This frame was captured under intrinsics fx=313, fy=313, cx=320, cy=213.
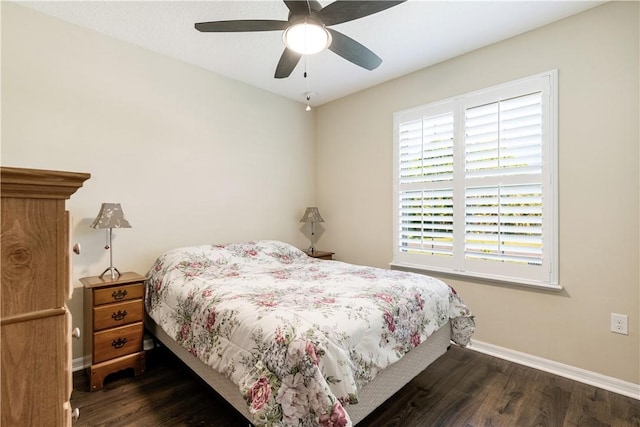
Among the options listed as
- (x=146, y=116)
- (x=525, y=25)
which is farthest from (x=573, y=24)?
(x=146, y=116)

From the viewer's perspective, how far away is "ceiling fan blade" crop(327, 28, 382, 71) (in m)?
1.93

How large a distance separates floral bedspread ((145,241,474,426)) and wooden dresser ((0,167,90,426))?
0.78 m

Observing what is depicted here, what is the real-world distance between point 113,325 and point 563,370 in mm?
3393

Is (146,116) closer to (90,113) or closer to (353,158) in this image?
(90,113)

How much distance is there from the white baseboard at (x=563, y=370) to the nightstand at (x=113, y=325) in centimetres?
285

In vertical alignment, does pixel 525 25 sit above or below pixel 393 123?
above

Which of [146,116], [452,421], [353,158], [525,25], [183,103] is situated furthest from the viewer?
[353,158]

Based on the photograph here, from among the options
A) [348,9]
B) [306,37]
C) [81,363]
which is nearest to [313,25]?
[306,37]

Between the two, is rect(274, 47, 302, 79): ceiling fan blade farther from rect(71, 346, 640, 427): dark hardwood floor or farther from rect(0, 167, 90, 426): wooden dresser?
rect(71, 346, 640, 427): dark hardwood floor

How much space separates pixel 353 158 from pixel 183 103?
6.48ft

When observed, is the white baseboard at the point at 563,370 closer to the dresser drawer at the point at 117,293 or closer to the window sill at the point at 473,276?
the window sill at the point at 473,276

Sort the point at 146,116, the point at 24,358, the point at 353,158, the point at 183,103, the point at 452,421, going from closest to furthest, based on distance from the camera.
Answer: the point at 24,358 → the point at 452,421 → the point at 146,116 → the point at 183,103 → the point at 353,158

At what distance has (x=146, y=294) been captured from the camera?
2645 mm

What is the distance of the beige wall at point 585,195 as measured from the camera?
2146mm
